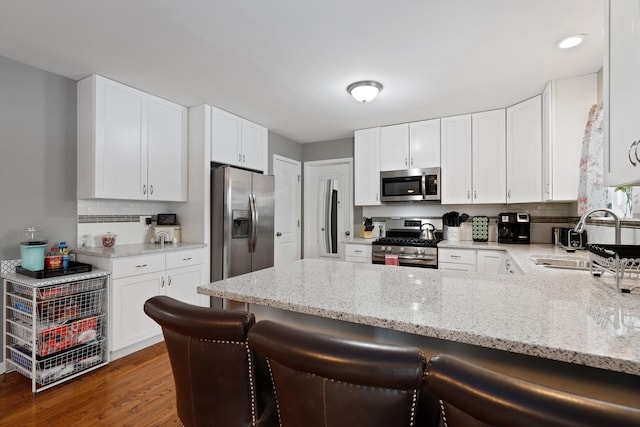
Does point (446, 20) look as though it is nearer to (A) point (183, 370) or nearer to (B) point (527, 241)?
(A) point (183, 370)

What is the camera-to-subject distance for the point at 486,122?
11.7ft

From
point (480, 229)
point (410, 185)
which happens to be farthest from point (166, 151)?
point (480, 229)

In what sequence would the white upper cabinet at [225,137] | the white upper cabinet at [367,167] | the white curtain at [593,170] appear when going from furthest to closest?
the white upper cabinet at [367,167] → the white upper cabinet at [225,137] → the white curtain at [593,170]

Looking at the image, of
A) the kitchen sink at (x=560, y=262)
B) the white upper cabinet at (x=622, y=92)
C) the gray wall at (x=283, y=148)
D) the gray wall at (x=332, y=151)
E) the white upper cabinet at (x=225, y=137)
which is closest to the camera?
the white upper cabinet at (x=622, y=92)

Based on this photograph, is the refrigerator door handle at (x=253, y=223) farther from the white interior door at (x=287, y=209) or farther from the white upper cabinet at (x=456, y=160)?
the white upper cabinet at (x=456, y=160)

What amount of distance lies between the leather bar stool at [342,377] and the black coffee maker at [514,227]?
11.0ft

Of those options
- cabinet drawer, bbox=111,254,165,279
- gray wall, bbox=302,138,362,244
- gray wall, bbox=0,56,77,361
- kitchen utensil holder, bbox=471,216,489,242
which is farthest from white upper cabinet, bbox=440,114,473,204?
gray wall, bbox=0,56,77,361

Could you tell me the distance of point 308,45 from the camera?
2240 millimetres

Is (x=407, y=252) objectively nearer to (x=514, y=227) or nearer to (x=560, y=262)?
(x=514, y=227)

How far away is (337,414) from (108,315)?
2580mm

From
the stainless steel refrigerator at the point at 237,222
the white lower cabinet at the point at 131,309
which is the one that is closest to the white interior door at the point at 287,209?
the stainless steel refrigerator at the point at 237,222

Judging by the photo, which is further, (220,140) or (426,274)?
(220,140)

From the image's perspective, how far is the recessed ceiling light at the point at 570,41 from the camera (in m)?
2.11

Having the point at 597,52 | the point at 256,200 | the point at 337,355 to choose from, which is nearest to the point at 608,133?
the point at 337,355
